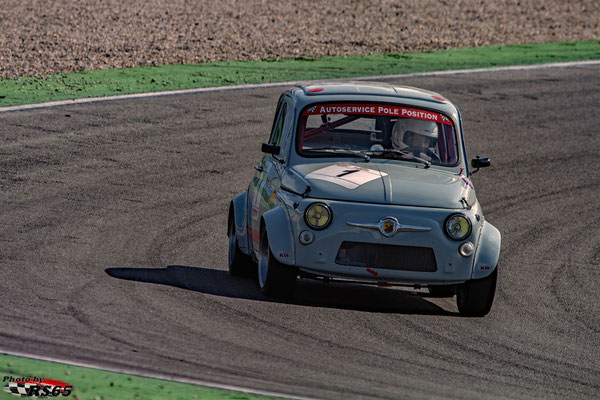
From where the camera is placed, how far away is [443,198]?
8.81m

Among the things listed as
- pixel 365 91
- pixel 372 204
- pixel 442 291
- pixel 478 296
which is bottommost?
pixel 442 291

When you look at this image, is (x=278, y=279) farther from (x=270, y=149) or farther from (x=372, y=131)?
(x=372, y=131)

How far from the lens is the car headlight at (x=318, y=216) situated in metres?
8.62

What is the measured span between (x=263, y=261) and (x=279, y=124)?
1774 millimetres

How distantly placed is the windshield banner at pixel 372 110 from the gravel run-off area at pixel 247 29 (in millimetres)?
11056

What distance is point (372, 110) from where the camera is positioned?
32.1 ft

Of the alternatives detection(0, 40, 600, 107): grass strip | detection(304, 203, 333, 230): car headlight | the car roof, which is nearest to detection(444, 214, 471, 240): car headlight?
detection(304, 203, 333, 230): car headlight

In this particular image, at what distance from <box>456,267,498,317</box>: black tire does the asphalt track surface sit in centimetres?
11

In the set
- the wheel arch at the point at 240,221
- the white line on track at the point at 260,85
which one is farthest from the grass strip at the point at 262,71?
the wheel arch at the point at 240,221

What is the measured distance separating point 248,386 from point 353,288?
3.69 metres

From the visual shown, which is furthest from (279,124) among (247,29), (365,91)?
(247,29)

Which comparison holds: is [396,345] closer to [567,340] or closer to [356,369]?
[356,369]

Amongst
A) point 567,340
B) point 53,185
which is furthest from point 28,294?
point 53,185

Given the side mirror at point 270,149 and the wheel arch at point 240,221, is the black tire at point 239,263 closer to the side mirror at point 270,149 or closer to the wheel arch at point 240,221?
the wheel arch at point 240,221
